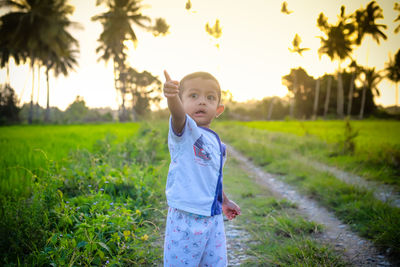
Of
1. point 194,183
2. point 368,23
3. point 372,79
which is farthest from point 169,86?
point 372,79

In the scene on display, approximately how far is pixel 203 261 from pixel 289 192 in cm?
312

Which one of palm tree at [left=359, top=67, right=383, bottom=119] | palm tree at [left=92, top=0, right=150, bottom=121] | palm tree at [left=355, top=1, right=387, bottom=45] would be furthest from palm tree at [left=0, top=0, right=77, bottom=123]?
palm tree at [left=359, top=67, right=383, bottom=119]

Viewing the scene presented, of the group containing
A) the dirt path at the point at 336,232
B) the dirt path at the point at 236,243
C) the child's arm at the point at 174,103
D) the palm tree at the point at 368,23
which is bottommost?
the dirt path at the point at 236,243

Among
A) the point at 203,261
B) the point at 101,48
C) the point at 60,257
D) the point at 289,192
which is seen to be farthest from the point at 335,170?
the point at 101,48

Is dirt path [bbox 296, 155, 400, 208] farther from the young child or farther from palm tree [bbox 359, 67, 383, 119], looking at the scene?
palm tree [bbox 359, 67, 383, 119]

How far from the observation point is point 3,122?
20.9m

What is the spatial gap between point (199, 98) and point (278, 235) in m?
1.79

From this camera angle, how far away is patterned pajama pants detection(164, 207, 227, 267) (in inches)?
48.2

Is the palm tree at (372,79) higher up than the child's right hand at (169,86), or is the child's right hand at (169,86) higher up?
the palm tree at (372,79)

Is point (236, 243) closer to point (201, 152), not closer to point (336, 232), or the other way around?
A: point (336, 232)

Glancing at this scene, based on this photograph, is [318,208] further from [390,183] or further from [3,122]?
[3,122]

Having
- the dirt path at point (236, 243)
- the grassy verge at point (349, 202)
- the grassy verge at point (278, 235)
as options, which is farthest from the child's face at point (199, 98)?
the grassy verge at point (349, 202)

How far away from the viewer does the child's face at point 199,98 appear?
53.2 inches

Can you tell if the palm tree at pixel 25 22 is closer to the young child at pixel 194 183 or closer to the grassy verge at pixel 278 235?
the grassy verge at pixel 278 235
